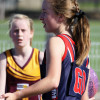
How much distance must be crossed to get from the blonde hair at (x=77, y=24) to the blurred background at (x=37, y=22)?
1.87 meters

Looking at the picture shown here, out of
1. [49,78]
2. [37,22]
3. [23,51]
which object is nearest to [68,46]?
[49,78]

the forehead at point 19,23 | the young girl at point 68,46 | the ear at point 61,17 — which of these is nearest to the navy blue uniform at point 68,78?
the young girl at point 68,46

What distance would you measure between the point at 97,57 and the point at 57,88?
290 inches

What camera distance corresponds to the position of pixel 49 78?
2.64m

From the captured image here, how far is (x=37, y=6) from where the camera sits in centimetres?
5266

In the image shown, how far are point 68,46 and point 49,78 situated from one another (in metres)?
0.39

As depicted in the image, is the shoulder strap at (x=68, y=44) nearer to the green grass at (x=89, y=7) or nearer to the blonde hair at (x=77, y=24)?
the blonde hair at (x=77, y=24)

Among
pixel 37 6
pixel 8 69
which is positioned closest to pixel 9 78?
pixel 8 69

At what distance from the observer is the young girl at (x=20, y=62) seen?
421cm

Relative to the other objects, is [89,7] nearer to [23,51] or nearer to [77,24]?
[23,51]

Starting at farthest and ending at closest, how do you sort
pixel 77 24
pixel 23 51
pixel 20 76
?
pixel 23 51 → pixel 20 76 → pixel 77 24

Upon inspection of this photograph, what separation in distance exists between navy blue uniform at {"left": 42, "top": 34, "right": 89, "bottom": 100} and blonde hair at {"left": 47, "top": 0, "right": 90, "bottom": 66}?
2.6 inches

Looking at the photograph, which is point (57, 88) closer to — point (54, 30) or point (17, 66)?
point (54, 30)

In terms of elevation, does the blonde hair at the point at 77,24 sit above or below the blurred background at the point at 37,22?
above
